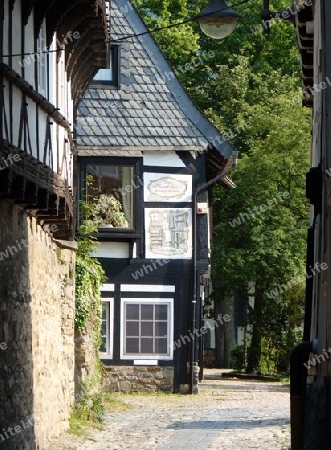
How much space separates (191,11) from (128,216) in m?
17.6

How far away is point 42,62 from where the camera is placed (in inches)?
708

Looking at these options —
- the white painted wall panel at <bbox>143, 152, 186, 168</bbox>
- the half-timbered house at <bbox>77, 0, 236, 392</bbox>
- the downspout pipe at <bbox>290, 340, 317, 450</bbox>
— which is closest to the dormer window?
the half-timbered house at <bbox>77, 0, 236, 392</bbox>

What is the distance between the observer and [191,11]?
152 ft

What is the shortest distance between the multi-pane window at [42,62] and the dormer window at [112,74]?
1309cm

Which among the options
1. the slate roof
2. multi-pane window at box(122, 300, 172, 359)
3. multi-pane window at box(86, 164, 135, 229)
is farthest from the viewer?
multi-pane window at box(122, 300, 172, 359)

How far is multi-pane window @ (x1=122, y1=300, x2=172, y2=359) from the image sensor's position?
30.5m

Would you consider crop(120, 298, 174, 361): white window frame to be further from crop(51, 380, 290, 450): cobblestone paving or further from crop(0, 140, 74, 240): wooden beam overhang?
crop(0, 140, 74, 240): wooden beam overhang

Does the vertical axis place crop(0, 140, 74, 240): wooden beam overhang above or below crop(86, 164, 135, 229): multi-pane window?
below

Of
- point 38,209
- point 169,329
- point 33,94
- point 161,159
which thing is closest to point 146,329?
point 169,329

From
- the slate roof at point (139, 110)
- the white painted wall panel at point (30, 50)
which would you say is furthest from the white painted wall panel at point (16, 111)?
the slate roof at point (139, 110)

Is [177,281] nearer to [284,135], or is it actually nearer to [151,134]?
[151,134]

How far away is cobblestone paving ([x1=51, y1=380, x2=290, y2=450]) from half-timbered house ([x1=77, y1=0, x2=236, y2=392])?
1352 millimetres

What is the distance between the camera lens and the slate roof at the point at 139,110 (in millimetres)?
30344

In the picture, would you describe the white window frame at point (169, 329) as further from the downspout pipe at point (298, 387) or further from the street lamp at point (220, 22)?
the downspout pipe at point (298, 387)
